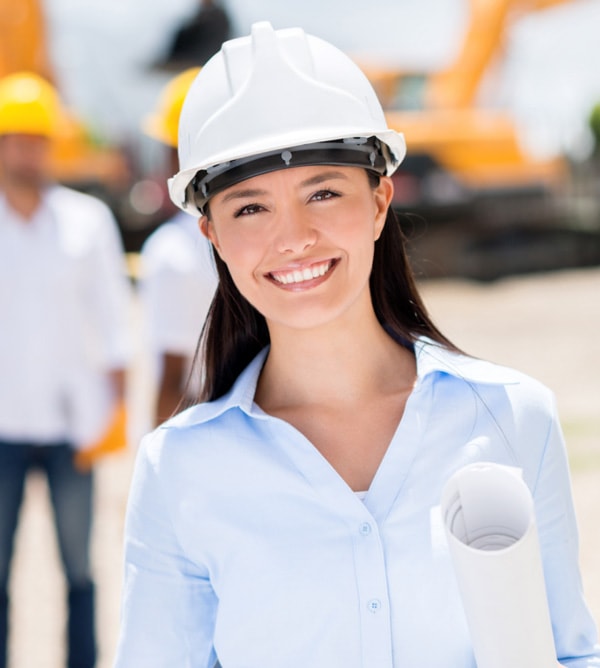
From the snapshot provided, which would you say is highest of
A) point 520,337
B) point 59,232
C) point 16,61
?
point 16,61

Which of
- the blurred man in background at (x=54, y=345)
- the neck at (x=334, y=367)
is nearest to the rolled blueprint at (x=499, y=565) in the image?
the neck at (x=334, y=367)

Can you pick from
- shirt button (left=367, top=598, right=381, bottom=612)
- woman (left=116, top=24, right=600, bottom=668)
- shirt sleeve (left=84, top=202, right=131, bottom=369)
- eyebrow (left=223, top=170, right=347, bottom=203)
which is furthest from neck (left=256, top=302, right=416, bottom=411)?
shirt sleeve (left=84, top=202, right=131, bottom=369)

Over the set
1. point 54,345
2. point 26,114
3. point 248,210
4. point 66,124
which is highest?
point 66,124

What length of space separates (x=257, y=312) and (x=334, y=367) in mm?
211

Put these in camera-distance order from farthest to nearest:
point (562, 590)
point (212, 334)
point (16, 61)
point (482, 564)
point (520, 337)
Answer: point (16, 61)
point (520, 337)
point (212, 334)
point (562, 590)
point (482, 564)

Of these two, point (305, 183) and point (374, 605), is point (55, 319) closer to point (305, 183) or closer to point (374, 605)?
point (305, 183)

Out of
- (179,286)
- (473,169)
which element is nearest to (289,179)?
(179,286)

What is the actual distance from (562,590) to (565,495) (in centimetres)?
12

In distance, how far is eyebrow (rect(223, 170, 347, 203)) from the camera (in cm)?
147

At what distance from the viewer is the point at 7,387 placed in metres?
3.26

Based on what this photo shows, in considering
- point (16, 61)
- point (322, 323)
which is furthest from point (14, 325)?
point (16, 61)

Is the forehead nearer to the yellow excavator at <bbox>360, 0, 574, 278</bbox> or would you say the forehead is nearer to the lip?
the lip

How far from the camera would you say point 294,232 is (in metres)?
1.46

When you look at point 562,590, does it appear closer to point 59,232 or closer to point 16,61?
point 59,232
